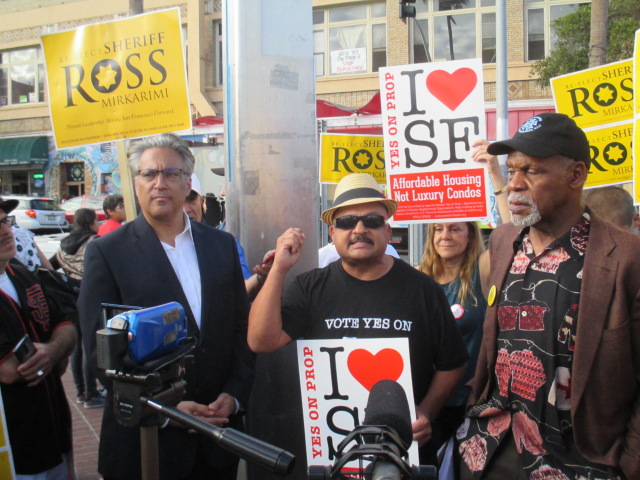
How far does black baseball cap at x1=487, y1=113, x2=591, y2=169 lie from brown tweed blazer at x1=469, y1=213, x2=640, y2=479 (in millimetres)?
409

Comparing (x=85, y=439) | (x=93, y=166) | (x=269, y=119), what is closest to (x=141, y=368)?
(x=269, y=119)

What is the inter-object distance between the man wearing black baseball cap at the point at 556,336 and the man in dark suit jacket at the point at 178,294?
3.56ft

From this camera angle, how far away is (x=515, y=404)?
2131 mm

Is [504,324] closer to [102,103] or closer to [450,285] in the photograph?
[450,285]

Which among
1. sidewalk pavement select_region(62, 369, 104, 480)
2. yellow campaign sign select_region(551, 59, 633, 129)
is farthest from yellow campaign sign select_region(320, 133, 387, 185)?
sidewalk pavement select_region(62, 369, 104, 480)

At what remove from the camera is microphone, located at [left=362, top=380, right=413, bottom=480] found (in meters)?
0.99

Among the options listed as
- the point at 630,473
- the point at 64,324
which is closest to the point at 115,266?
the point at 64,324

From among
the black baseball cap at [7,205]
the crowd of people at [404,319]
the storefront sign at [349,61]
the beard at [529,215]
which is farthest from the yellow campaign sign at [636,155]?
the storefront sign at [349,61]

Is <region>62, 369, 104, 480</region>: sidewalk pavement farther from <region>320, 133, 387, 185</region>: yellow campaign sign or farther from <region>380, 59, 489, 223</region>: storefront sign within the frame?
<region>320, 133, 387, 185</region>: yellow campaign sign

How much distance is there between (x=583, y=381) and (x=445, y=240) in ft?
5.61

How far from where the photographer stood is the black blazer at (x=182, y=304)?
2.22 meters

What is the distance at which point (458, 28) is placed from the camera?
18.5m

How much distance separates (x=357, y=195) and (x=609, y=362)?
1.22 meters

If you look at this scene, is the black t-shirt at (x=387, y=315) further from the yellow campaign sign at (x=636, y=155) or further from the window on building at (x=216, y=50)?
the window on building at (x=216, y=50)
